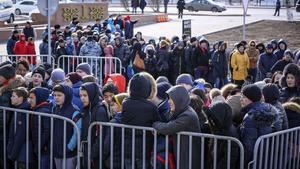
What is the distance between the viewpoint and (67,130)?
739 centimetres

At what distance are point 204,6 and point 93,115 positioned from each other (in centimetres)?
4919

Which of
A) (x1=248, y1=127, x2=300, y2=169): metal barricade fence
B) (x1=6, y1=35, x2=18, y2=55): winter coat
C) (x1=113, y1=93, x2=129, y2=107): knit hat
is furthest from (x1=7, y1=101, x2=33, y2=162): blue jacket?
(x1=6, y1=35, x2=18, y2=55): winter coat

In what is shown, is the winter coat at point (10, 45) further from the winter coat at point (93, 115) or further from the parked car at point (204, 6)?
the parked car at point (204, 6)

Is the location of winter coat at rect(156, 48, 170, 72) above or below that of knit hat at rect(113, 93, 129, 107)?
above

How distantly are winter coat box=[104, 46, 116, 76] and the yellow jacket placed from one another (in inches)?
136

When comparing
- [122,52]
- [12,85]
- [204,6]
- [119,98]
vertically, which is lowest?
[119,98]

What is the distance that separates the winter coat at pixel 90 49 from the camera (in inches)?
653

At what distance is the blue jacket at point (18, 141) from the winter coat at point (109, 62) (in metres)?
7.46

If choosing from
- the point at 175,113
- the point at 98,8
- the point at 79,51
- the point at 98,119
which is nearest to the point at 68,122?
the point at 98,119

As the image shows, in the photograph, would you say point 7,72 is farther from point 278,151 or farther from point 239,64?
point 239,64

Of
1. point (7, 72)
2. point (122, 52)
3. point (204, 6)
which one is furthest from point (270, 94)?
point (204, 6)

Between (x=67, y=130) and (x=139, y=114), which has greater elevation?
(x=139, y=114)

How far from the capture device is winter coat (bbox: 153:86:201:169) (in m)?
6.64

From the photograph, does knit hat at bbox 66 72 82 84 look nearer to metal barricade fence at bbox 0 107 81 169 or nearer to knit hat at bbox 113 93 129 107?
metal barricade fence at bbox 0 107 81 169
